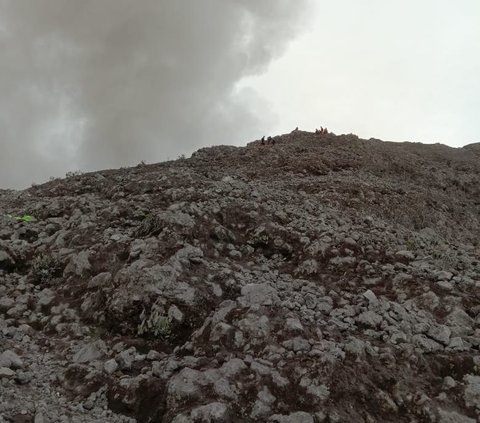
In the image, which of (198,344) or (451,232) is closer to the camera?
(198,344)

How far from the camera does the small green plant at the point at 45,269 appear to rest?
447 inches

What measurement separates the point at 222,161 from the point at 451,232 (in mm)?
14308

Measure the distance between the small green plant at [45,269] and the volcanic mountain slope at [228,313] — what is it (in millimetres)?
38

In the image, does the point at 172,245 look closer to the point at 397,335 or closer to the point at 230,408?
the point at 230,408

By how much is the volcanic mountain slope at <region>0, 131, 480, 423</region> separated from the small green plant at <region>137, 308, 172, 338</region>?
0.10 feet

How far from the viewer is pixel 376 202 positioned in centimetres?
1967

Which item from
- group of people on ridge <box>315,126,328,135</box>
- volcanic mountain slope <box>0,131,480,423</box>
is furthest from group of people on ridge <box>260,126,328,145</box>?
volcanic mountain slope <box>0,131,480,423</box>

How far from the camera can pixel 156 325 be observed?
9.02m

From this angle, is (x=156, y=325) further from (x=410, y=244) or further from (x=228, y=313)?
(x=410, y=244)

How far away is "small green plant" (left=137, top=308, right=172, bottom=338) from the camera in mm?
8906

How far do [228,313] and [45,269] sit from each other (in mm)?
5895

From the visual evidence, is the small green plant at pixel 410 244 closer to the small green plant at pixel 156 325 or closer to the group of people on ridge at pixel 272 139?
the small green plant at pixel 156 325

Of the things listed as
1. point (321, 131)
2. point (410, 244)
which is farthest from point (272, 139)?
point (410, 244)

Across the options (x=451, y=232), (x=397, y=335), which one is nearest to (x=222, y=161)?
(x=451, y=232)
